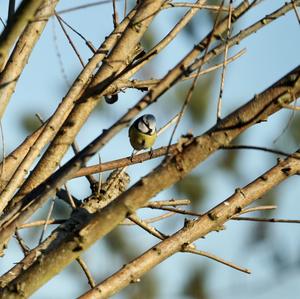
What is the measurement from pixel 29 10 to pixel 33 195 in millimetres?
430

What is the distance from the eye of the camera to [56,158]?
81.9 inches

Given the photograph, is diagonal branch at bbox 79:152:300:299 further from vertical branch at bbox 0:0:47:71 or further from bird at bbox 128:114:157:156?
bird at bbox 128:114:157:156

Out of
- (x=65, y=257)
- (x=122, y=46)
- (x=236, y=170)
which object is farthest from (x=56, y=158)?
(x=236, y=170)

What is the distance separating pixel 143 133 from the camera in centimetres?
402

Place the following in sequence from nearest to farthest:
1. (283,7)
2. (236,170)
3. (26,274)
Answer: (26,274) → (283,7) → (236,170)

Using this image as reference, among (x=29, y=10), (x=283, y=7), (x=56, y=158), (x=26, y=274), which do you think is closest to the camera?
(x=29, y=10)

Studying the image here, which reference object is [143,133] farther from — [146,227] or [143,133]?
[146,227]

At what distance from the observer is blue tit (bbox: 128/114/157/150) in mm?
3979

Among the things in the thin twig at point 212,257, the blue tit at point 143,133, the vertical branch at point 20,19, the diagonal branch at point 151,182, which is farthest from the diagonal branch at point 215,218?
the blue tit at point 143,133

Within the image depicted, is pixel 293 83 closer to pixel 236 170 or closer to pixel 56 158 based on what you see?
pixel 56 158

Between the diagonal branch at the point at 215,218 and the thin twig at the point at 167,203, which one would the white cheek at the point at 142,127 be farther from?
the diagonal branch at the point at 215,218

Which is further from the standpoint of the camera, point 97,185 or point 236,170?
point 236,170

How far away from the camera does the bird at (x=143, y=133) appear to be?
157 inches

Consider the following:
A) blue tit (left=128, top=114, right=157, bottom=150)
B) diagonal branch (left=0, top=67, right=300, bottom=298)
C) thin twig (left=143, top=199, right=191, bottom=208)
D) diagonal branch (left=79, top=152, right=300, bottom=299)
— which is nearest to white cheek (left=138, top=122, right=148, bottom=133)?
blue tit (left=128, top=114, right=157, bottom=150)
